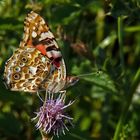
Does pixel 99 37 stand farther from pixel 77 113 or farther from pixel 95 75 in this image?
pixel 95 75

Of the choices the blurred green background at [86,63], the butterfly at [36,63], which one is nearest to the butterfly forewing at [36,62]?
the butterfly at [36,63]

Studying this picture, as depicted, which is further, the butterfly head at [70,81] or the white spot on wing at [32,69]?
the white spot on wing at [32,69]

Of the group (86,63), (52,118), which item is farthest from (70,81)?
(86,63)

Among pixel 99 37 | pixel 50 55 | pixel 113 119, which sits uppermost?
pixel 50 55

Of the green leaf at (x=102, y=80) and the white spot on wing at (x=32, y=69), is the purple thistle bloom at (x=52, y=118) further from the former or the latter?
the green leaf at (x=102, y=80)

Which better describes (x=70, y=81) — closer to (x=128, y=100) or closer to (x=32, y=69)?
(x=32, y=69)

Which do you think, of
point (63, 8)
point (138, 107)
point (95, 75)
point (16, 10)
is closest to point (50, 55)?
point (95, 75)

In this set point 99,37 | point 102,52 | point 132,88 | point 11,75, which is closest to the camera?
point 11,75
